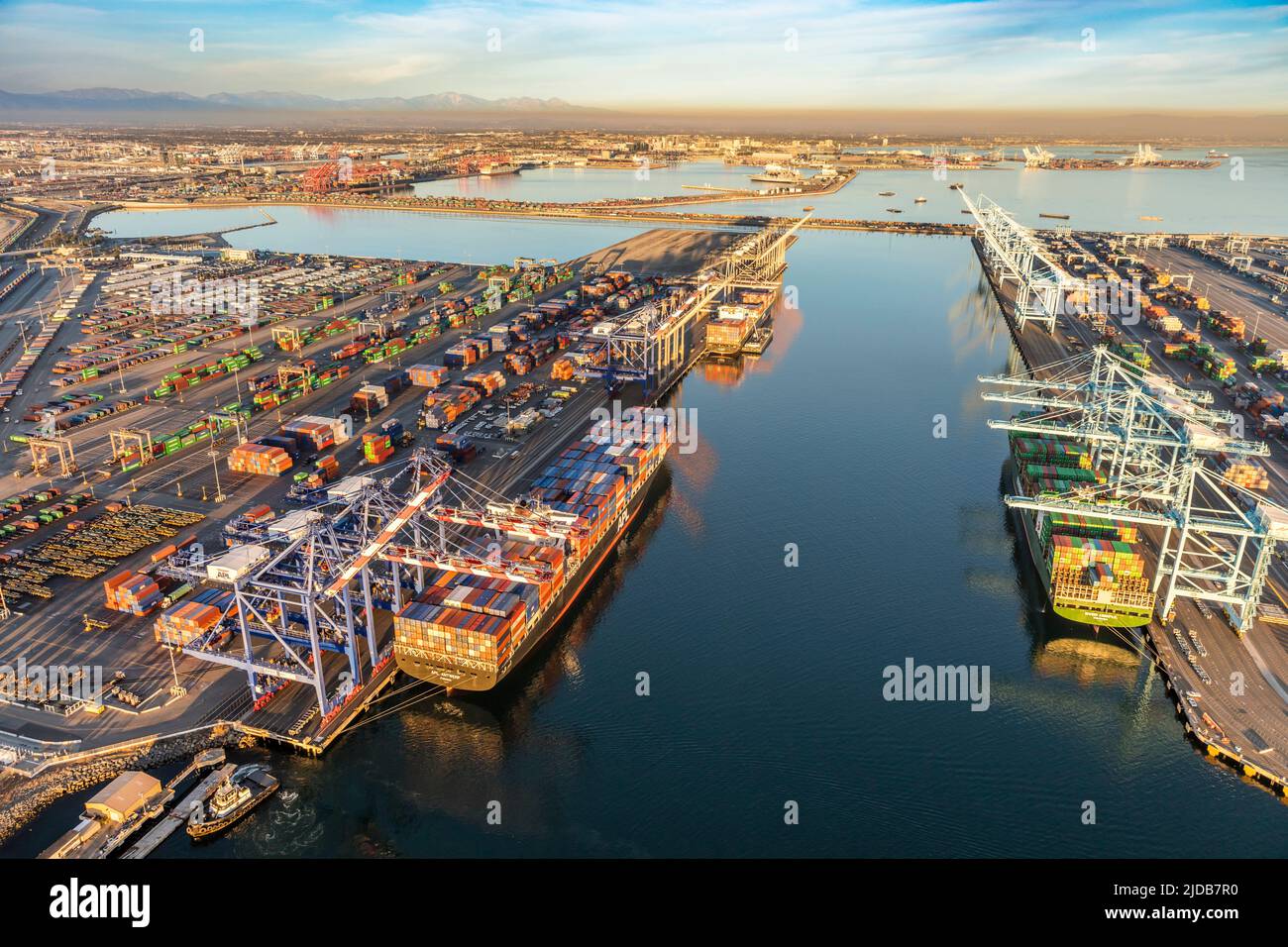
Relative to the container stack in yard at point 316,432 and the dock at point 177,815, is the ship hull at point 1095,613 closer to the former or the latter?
the dock at point 177,815

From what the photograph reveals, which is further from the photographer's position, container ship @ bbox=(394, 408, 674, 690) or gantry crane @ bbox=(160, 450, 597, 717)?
container ship @ bbox=(394, 408, 674, 690)

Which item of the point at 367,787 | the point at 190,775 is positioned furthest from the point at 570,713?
the point at 190,775

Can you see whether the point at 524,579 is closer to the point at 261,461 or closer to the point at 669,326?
the point at 261,461

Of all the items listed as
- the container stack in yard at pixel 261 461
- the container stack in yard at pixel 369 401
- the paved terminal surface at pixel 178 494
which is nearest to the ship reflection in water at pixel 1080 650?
the paved terminal surface at pixel 178 494

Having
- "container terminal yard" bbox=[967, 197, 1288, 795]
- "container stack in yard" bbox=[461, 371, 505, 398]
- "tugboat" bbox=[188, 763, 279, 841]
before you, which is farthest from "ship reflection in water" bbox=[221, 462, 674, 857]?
"container stack in yard" bbox=[461, 371, 505, 398]

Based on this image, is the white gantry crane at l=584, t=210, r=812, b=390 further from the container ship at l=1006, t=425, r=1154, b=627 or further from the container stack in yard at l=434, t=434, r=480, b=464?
the container ship at l=1006, t=425, r=1154, b=627
